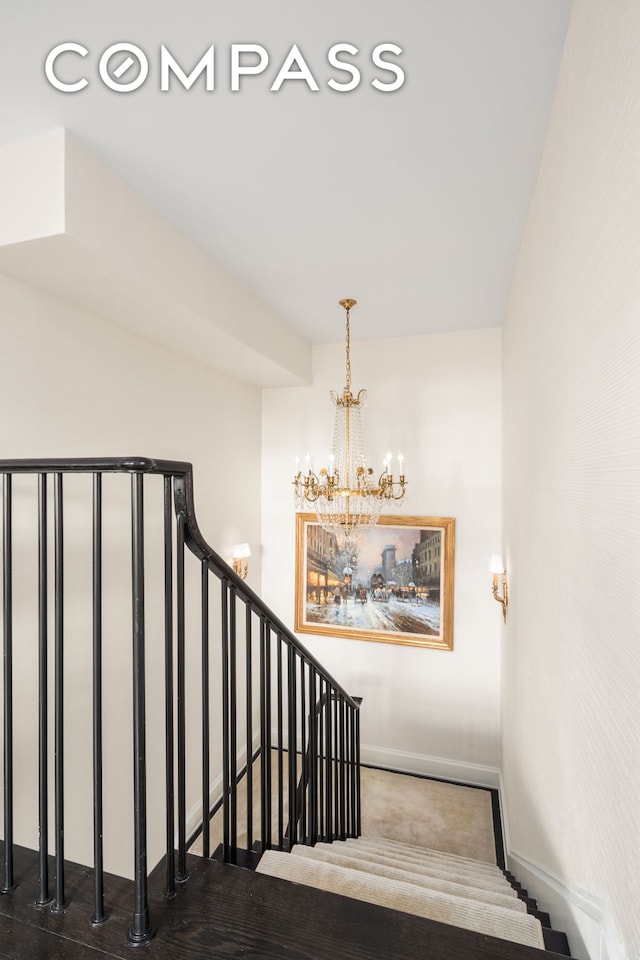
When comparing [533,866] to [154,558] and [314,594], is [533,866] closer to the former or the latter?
[154,558]

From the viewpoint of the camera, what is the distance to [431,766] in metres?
3.99

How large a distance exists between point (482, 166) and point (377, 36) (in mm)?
734

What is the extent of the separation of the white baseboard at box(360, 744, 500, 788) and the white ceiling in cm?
386

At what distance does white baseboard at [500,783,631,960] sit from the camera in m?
0.93

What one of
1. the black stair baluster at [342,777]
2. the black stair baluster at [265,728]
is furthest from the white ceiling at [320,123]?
the black stair baluster at [342,777]

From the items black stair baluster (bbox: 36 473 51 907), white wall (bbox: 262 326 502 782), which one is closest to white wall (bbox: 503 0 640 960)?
black stair baluster (bbox: 36 473 51 907)

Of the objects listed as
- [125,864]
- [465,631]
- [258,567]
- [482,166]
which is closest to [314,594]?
[258,567]

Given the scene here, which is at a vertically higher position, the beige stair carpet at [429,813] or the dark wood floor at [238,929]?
the dark wood floor at [238,929]

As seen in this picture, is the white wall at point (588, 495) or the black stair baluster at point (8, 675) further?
the black stair baluster at point (8, 675)

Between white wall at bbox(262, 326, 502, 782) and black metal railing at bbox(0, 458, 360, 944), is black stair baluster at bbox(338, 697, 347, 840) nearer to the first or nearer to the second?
black metal railing at bbox(0, 458, 360, 944)

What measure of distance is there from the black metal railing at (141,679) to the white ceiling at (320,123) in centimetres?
130

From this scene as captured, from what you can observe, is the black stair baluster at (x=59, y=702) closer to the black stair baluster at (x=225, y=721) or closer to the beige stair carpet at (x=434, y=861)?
the black stair baluster at (x=225, y=721)

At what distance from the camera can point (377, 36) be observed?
138 cm

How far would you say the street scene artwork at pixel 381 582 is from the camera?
13.0ft
